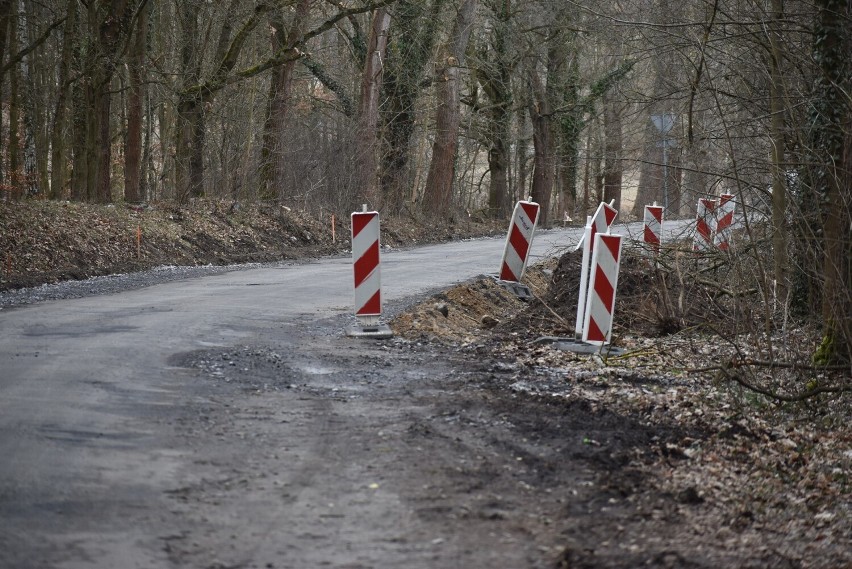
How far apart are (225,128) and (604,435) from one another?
83.1 ft

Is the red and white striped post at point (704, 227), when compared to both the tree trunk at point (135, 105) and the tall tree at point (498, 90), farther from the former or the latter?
the tall tree at point (498, 90)

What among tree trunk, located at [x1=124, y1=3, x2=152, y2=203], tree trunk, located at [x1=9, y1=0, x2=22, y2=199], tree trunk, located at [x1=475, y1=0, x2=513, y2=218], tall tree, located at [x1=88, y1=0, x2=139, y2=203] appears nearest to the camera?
tall tree, located at [x1=88, y1=0, x2=139, y2=203]

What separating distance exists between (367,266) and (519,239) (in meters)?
4.30

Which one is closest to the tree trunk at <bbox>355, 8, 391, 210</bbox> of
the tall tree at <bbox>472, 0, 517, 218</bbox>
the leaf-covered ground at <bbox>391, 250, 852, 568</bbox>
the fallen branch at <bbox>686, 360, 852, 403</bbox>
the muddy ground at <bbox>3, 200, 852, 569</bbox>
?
the tall tree at <bbox>472, 0, 517, 218</bbox>

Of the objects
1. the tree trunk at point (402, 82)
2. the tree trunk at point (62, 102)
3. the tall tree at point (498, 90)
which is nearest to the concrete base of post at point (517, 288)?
the tree trunk at point (62, 102)

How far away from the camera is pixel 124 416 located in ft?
23.3

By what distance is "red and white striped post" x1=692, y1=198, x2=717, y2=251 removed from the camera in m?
12.2

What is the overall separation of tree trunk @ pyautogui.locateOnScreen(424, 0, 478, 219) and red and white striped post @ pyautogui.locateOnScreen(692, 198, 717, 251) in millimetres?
21994

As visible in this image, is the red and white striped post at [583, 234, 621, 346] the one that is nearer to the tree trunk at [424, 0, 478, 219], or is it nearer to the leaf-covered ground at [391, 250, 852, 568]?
the leaf-covered ground at [391, 250, 852, 568]

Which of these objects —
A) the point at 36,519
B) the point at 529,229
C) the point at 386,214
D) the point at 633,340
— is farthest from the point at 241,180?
the point at 36,519

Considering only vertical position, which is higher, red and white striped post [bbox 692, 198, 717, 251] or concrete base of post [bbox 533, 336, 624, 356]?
red and white striped post [bbox 692, 198, 717, 251]

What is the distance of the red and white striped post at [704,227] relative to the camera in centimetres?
1222

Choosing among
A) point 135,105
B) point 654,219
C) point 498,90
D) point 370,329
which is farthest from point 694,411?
point 498,90

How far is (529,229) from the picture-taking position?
15461 millimetres
